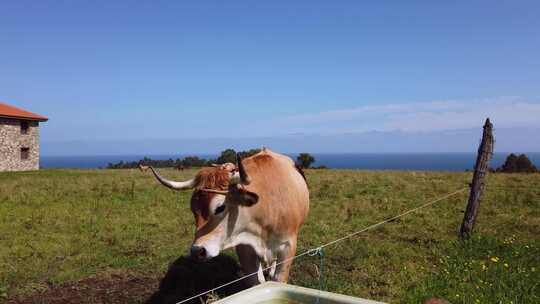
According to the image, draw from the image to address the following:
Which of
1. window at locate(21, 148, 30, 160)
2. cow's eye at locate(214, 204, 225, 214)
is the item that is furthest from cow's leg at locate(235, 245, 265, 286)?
window at locate(21, 148, 30, 160)

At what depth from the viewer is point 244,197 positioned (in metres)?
5.01

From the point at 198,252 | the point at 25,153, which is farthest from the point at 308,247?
the point at 25,153

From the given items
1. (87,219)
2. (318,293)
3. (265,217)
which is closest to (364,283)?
(265,217)

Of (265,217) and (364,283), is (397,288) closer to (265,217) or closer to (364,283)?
(364,283)

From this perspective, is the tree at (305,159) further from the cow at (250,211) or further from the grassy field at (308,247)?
the cow at (250,211)

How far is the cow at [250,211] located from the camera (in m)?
4.80

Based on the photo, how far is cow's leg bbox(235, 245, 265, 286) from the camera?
5613mm

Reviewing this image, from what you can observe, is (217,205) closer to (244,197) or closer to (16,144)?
(244,197)

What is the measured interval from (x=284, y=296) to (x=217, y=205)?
1231mm

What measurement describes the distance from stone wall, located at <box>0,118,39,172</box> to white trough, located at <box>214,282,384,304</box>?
146ft

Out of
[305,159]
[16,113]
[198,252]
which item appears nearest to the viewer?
[198,252]

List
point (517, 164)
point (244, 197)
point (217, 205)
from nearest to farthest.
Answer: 1. point (217, 205)
2. point (244, 197)
3. point (517, 164)

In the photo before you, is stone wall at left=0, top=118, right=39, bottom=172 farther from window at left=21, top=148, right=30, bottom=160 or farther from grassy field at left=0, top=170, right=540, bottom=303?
grassy field at left=0, top=170, right=540, bottom=303

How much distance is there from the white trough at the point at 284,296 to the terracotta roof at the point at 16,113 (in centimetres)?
4349
